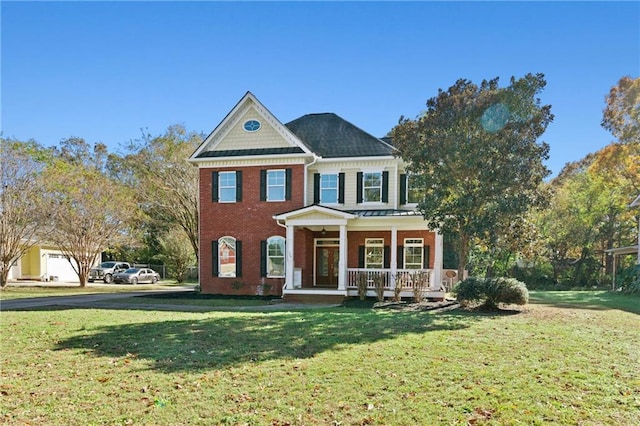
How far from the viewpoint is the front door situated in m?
20.2

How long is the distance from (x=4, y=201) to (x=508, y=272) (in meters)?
35.6

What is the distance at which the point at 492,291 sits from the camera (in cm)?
1330

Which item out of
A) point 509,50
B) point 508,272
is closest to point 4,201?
point 509,50

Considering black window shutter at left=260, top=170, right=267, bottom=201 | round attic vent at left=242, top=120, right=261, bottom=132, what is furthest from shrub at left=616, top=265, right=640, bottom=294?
round attic vent at left=242, top=120, right=261, bottom=132

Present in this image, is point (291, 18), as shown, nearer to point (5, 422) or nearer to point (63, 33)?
point (63, 33)

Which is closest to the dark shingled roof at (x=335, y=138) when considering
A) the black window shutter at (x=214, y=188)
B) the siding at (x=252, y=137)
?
the siding at (x=252, y=137)

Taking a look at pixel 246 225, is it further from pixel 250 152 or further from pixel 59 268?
pixel 59 268

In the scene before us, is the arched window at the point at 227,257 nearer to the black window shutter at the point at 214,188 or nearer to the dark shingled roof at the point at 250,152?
the black window shutter at the point at 214,188

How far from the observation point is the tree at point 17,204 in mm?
22703

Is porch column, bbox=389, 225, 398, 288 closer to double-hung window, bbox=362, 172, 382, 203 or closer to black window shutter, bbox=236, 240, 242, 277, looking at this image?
double-hung window, bbox=362, 172, 382, 203

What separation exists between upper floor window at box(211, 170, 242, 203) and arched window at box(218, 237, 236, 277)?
1.92 m

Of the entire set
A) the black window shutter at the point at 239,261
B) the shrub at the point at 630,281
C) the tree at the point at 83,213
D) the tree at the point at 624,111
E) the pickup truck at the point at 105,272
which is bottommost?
the pickup truck at the point at 105,272

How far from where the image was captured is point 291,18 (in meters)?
13.0

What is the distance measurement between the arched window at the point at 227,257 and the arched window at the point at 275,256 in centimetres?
176
